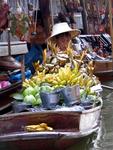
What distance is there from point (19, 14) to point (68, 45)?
34.5 inches

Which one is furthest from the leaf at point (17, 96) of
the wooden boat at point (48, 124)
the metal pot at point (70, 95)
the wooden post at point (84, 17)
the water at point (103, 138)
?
the wooden post at point (84, 17)

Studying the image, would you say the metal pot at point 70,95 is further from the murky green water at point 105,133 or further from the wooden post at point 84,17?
the wooden post at point 84,17

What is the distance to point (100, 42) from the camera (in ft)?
42.6

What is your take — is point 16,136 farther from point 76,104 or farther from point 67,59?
point 67,59

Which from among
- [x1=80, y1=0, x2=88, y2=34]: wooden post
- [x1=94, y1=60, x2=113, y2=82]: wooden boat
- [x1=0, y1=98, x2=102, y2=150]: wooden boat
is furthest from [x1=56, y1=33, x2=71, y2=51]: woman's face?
[x1=80, y1=0, x2=88, y2=34]: wooden post

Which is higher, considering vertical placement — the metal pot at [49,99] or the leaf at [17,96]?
the metal pot at [49,99]

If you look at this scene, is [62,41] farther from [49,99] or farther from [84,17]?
[84,17]

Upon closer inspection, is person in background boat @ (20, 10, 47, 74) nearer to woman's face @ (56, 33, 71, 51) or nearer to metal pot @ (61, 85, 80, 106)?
woman's face @ (56, 33, 71, 51)

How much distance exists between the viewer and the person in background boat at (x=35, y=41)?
27.9 feet

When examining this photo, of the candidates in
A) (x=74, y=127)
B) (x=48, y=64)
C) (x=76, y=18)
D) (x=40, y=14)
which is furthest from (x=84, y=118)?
(x=76, y=18)

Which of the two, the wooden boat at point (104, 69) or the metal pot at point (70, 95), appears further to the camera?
the wooden boat at point (104, 69)

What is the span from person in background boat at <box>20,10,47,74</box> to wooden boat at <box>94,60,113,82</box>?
6.82 feet

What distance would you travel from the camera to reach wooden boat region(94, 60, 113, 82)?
11265 mm

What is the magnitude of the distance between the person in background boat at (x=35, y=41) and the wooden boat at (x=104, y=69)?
6.82 ft
